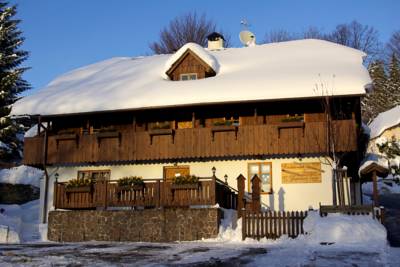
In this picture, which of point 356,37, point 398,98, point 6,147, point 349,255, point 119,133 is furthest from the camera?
point 398,98

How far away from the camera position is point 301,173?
22.9 metres

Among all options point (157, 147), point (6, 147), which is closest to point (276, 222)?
point (157, 147)

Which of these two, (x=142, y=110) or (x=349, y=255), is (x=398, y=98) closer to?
(x=142, y=110)

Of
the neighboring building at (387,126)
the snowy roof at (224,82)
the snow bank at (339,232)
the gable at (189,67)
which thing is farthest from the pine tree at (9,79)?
the neighboring building at (387,126)

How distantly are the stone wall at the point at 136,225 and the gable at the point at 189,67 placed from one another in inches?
352

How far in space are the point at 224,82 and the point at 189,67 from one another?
10.3ft

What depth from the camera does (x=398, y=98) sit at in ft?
215

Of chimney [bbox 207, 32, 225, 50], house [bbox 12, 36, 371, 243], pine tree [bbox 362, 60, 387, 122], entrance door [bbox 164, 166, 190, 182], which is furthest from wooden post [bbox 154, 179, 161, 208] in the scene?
pine tree [bbox 362, 60, 387, 122]

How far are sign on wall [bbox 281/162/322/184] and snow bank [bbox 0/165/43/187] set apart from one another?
65.4ft

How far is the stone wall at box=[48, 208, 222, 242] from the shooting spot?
63.1ft

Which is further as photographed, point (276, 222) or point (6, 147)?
point (6, 147)

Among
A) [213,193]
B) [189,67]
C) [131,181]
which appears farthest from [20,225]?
[189,67]

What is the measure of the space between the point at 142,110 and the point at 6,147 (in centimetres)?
1546

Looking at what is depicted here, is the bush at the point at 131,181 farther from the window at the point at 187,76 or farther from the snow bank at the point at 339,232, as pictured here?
the window at the point at 187,76
